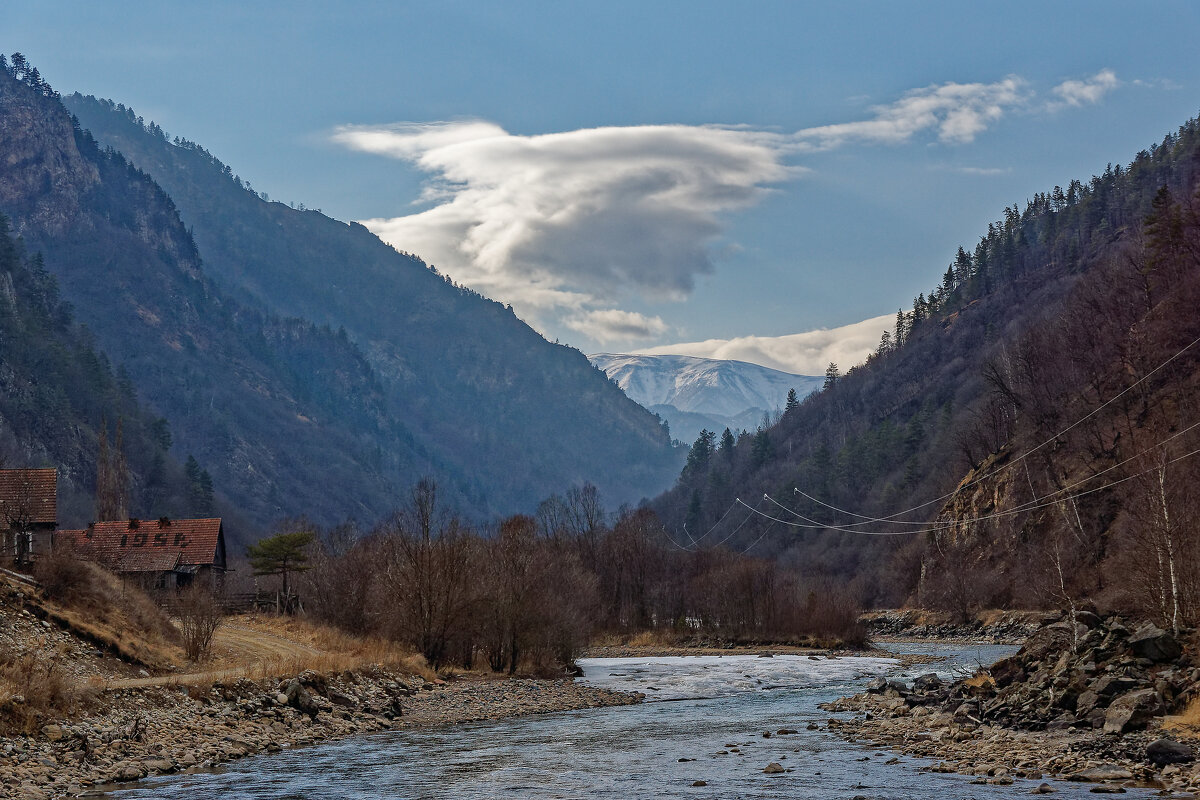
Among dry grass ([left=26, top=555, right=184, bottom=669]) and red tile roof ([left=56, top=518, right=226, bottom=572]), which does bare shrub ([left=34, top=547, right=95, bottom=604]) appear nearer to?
dry grass ([left=26, top=555, right=184, bottom=669])

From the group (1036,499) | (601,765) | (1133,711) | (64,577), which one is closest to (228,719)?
(601,765)

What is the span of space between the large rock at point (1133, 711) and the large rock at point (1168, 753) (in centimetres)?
285

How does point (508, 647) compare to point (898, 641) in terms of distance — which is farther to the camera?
point (898, 641)

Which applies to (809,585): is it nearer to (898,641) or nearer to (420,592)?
(898,641)

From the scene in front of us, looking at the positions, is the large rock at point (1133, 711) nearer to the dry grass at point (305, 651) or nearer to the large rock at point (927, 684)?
the large rock at point (927, 684)

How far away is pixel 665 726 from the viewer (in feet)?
133

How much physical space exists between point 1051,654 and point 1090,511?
57853 mm

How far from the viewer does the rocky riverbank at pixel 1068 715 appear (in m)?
25.7

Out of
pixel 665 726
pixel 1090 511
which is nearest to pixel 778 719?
pixel 665 726

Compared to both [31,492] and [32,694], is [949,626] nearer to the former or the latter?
[31,492]

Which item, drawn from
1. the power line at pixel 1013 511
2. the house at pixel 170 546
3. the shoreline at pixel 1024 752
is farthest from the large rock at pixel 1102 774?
the house at pixel 170 546

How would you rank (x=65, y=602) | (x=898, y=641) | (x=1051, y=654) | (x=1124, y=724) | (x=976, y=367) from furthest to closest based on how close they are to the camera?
(x=976, y=367)
(x=898, y=641)
(x=65, y=602)
(x=1051, y=654)
(x=1124, y=724)

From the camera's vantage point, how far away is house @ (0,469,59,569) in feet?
172

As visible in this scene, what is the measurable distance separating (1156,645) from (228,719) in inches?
1126
